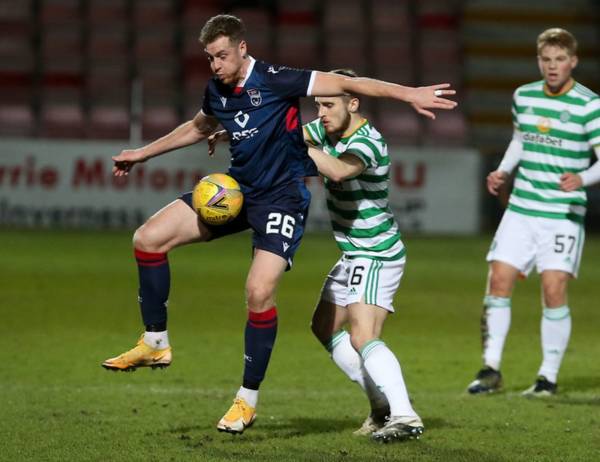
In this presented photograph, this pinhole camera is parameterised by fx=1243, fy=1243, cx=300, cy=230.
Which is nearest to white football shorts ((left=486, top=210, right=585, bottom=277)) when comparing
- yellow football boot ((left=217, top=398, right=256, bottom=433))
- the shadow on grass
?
the shadow on grass

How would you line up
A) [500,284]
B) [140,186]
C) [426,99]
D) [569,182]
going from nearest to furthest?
[426,99] < [569,182] < [500,284] < [140,186]

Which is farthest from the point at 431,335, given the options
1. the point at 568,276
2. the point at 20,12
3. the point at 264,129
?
the point at 20,12

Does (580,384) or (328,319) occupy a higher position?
(328,319)

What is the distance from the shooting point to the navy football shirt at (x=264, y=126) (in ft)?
19.3

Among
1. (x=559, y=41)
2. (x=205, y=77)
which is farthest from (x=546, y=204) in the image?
(x=205, y=77)

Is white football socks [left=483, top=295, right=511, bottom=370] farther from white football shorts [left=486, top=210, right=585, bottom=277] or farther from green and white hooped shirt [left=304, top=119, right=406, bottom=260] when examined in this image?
green and white hooped shirt [left=304, top=119, right=406, bottom=260]

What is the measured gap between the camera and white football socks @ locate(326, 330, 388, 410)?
629 centimetres

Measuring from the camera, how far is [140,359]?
600 centimetres

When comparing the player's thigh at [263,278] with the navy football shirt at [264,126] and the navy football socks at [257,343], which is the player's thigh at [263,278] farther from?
the navy football shirt at [264,126]

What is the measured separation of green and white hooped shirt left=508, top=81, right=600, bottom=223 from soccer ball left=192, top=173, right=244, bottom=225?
2.44 meters

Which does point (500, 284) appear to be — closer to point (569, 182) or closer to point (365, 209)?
point (569, 182)

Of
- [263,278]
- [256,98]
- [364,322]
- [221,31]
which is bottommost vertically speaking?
[364,322]

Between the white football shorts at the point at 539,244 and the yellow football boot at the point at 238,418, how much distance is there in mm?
2475

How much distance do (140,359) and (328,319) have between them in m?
1.00
